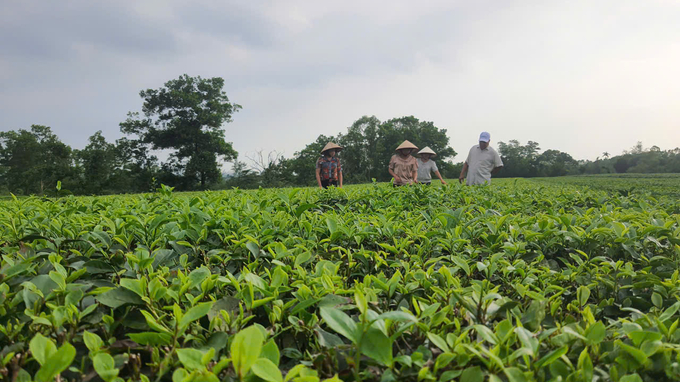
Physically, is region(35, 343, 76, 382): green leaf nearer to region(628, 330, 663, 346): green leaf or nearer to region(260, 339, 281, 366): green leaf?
region(260, 339, 281, 366): green leaf

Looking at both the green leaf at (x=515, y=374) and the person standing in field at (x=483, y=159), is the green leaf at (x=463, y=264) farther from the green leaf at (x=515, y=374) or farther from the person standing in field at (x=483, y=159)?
the person standing in field at (x=483, y=159)

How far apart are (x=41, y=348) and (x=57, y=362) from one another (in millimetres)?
77

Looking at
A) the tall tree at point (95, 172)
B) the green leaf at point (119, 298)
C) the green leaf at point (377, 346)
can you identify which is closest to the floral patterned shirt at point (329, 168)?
the green leaf at point (119, 298)

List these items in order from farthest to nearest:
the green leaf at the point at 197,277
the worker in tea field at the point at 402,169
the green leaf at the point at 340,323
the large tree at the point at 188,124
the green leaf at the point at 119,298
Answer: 1. the large tree at the point at 188,124
2. the worker in tea field at the point at 402,169
3. the green leaf at the point at 197,277
4. the green leaf at the point at 119,298
5. the green leaf at the point at 340,323

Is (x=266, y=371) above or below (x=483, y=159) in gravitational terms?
below

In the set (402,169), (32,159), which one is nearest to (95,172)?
(32,159)

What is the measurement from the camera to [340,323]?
787 mm

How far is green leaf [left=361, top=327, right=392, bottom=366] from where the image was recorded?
0.74 metres

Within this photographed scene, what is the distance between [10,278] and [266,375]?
3.22 ft

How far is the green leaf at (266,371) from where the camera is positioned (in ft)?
2.15

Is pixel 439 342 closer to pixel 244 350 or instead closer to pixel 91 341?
pixel 244 350

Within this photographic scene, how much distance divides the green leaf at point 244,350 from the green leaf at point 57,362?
315 mm

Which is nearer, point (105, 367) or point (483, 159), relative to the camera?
point (105, 367)

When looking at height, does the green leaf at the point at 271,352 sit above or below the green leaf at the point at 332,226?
below
